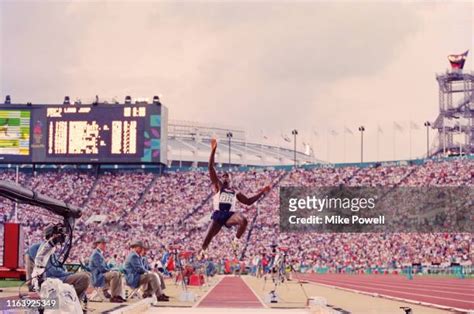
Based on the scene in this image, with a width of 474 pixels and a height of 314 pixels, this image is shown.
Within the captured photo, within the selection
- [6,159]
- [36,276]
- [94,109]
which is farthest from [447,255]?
[36,276]

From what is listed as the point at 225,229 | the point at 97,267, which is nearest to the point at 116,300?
the point at 97,267

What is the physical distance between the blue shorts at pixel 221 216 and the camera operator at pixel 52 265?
18451mm

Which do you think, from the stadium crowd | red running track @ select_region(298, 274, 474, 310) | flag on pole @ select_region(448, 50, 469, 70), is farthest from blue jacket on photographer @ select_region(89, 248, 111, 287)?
flag on pole @ select_region(448, 50, 469, 70)

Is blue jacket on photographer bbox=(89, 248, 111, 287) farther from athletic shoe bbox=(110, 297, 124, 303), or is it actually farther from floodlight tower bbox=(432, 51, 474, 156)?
floodlight tower bbox=(432, 51, 474, 156)

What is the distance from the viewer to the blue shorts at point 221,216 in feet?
105

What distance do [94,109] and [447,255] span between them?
22.1m

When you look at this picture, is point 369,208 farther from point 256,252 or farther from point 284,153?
point 284,153

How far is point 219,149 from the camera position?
77.4m

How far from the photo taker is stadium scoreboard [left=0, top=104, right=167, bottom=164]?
52.8m

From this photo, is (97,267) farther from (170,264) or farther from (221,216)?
(170,264)

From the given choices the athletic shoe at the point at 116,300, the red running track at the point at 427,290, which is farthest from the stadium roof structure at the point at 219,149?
the athletic shoe at the point at 116,300

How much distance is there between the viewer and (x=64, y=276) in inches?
513

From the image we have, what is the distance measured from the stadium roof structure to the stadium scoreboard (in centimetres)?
1867

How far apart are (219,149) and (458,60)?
69.9ft
